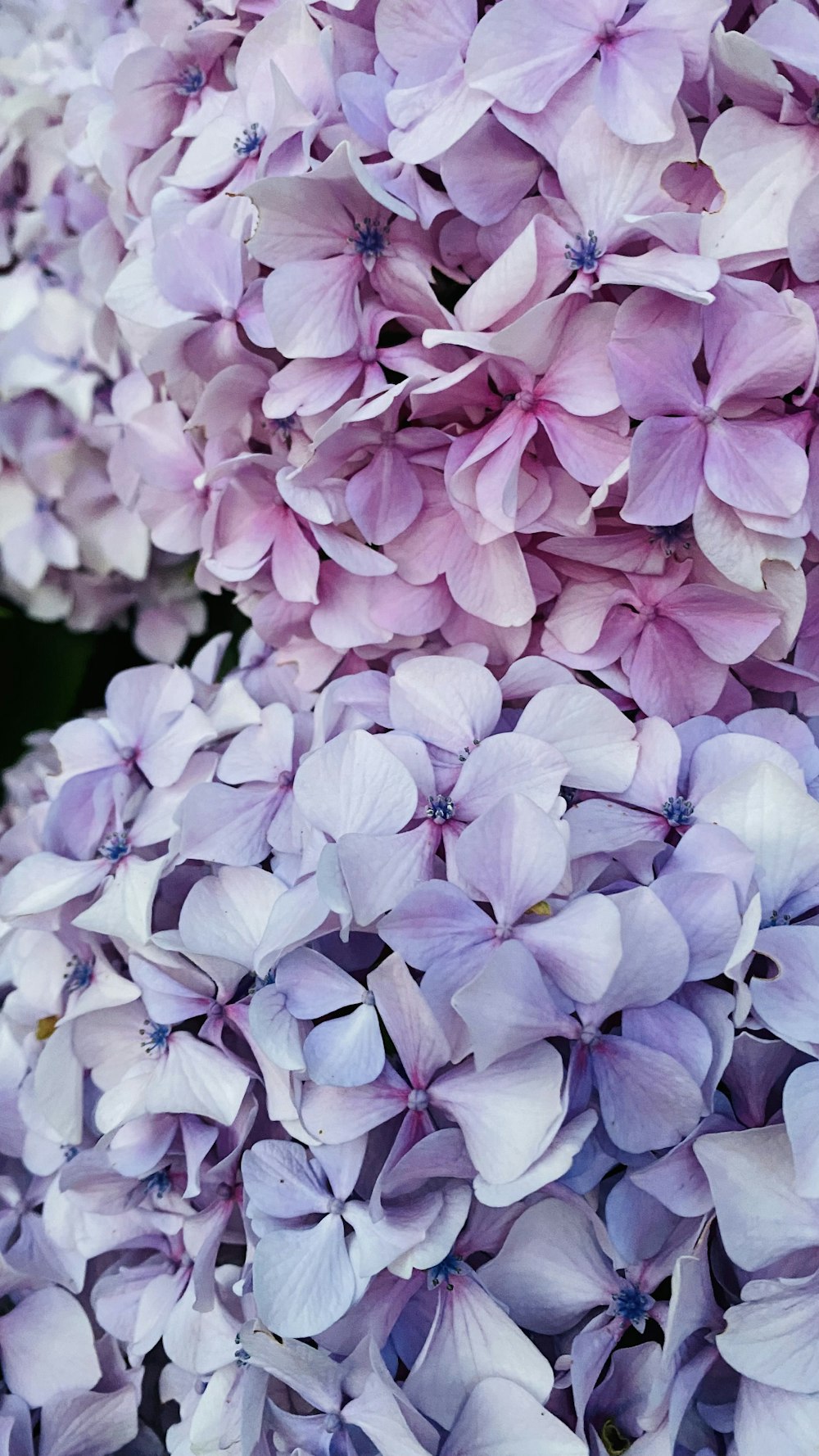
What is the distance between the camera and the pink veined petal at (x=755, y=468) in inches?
15.8

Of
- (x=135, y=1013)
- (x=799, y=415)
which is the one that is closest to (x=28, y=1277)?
(x=135, y=1013)

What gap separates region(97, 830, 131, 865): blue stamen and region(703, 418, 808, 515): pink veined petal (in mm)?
235

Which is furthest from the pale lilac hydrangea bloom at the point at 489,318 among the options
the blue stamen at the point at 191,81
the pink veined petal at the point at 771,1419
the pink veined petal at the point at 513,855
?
the pink veined petal at the point at 771,1419

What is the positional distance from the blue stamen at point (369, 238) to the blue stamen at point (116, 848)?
217mm

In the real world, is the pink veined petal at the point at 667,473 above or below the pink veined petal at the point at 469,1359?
above

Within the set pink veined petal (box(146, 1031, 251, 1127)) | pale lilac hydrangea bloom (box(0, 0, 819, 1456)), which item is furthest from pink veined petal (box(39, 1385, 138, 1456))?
pink veined petal (box(146, 1031, 251, 1127))

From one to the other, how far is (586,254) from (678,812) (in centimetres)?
17

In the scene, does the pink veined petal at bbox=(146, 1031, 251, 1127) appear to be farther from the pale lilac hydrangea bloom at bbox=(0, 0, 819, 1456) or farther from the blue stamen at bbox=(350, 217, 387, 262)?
the blue stamen at bbox=(350, 217, 387, 262)

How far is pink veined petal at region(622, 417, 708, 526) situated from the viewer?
40 cm

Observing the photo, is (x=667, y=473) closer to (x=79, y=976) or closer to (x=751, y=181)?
(x=751, y=181)

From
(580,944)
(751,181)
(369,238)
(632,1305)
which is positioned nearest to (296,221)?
(369,238)

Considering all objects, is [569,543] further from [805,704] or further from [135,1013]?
[135,1013]

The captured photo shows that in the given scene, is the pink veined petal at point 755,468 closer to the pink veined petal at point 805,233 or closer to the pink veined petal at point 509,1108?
the pink veined petal at point 805,233

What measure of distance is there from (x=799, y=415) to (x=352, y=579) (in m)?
0.17
